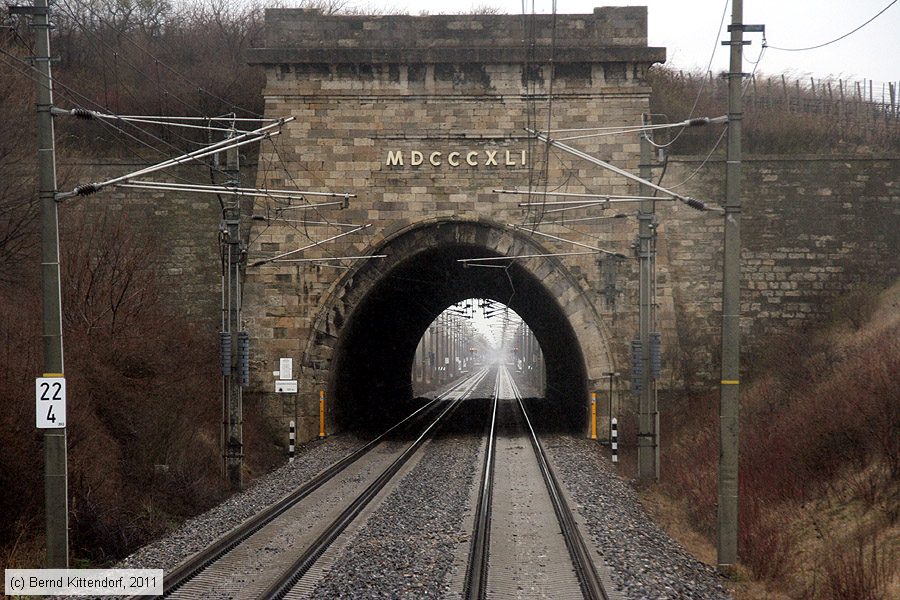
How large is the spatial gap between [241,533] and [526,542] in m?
3.90

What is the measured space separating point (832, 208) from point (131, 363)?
18345mm

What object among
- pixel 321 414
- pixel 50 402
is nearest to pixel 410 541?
pixel 50 402

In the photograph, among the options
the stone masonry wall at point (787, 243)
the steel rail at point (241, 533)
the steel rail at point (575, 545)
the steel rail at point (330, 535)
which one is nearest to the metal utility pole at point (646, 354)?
the steel rail at point (575, 545)

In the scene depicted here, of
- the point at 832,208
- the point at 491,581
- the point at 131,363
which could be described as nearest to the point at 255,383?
the point at 131,363

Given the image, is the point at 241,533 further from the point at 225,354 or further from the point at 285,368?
the point at 285,368

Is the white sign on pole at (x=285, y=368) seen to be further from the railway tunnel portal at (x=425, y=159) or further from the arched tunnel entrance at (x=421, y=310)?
the arched tunnel entrance at (x=421, y=310)

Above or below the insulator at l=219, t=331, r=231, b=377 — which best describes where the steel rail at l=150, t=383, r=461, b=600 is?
below

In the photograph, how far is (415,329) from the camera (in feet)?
132

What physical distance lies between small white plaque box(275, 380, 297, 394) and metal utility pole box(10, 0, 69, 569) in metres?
11.7

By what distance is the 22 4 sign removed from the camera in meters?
10.8

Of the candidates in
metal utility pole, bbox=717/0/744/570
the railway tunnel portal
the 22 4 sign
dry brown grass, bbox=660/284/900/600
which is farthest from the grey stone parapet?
the 22 4 sign

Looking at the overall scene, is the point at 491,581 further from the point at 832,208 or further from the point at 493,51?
the point at 832,208

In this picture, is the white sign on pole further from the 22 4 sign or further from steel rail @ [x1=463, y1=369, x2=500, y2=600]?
the 22 4 sign

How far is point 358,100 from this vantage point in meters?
23.6
